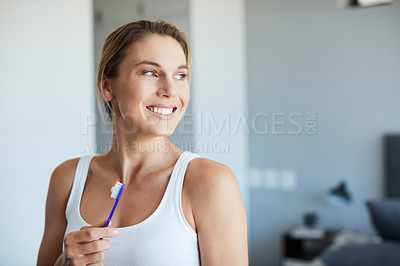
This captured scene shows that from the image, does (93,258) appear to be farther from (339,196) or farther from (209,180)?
(339,196)

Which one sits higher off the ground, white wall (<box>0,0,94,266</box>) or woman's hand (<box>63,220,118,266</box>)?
white wall (<box>0,0,94,266</box>)

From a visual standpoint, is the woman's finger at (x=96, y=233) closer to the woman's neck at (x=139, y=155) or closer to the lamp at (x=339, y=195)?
the woman's neck at (x=139, y=155)

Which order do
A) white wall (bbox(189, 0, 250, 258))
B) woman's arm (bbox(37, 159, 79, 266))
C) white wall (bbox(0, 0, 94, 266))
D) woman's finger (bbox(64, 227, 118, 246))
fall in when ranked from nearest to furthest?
woman's finger (bbox(64, 227, 118, 246))
woman's arm (bbox(37, 159, 79, 266))
white wall (bbox(0, 0, 94, 266))
white wall (bbox(189, 0, 250, 258))

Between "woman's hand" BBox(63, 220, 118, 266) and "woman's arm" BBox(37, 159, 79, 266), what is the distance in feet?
0.68

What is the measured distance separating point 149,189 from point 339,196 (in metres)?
1.92

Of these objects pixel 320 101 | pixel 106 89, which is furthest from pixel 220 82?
pixel 106 89

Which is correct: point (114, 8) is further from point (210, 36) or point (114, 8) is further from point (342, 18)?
point (342, 18)

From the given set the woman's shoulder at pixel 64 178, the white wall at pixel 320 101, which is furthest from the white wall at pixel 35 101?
the white wall at pixel 320 101

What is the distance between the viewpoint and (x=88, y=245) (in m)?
0.67

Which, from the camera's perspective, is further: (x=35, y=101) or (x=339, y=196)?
(x=339, y=196)

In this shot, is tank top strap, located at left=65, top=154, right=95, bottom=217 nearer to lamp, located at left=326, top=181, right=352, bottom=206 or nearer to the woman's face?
the woman's face

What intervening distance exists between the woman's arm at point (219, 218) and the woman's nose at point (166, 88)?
0.57 ft

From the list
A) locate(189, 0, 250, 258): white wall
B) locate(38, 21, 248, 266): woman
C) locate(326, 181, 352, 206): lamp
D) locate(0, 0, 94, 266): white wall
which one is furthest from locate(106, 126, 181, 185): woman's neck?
locate(326, 181, 352, 206): lamp

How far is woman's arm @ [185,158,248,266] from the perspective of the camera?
709mm
